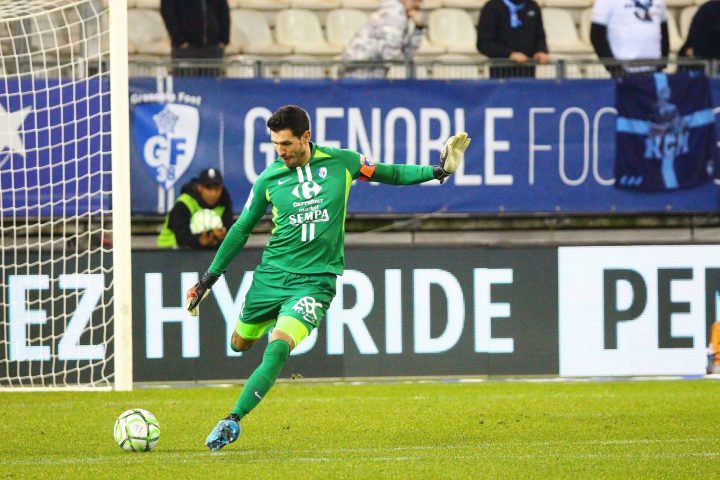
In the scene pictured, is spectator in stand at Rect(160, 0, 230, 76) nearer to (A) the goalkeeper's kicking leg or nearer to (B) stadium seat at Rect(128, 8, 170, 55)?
(B) stadium seat at Rect(128, 8, 170, 55)

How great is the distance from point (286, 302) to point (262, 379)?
1.88ft

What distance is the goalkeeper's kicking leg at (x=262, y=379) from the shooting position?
7344 millimetres

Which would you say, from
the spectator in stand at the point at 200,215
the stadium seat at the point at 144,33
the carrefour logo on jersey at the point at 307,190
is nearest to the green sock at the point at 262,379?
the carrefour logo on jersey at the point at 307,190

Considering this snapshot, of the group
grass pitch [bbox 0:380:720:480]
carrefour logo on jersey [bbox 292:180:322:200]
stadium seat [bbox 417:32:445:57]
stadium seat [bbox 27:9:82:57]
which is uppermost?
stadium seat [bbox 27:9:82:57]

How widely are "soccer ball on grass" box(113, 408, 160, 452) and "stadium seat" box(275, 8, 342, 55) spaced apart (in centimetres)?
825

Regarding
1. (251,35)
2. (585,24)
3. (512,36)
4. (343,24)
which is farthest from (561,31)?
(251,35)

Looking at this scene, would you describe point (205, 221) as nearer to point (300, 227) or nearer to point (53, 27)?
point (53, 27)

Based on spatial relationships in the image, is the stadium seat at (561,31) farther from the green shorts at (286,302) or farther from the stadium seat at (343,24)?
the green shorts at (286,302)

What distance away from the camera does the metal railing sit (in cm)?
1381

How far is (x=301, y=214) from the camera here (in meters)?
8.05

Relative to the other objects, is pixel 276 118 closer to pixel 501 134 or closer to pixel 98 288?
pixel 98 288

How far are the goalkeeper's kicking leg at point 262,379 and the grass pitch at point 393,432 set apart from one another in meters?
0.14

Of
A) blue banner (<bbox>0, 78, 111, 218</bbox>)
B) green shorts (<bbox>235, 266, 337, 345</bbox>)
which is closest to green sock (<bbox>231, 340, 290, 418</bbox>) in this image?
green shorts (<bbox>235, 266, 337, 345</bbox>)

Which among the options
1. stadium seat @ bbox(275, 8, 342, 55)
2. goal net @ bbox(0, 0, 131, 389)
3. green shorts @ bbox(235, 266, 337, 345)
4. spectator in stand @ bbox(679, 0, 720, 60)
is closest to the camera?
green shorts @ bbox(235, 266, 337, 345)
